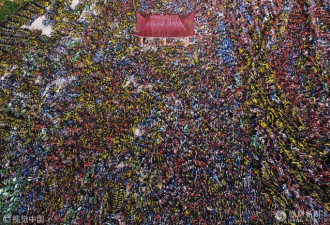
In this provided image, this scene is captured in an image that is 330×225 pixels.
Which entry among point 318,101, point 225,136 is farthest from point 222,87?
point 318,101

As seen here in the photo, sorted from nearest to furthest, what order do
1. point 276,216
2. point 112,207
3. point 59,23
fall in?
point 276,216 < point 112,207 < point 59,23

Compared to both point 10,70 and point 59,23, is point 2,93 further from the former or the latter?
point 59,23

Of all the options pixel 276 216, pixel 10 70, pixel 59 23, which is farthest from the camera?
pixel 59 23

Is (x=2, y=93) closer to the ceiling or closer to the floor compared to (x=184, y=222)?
closer to the ceiling

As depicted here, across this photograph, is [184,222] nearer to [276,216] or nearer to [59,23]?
[276,216]

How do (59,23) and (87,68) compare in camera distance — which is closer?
(87,68)

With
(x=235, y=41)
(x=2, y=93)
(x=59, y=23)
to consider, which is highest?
(x=59, y=23)
